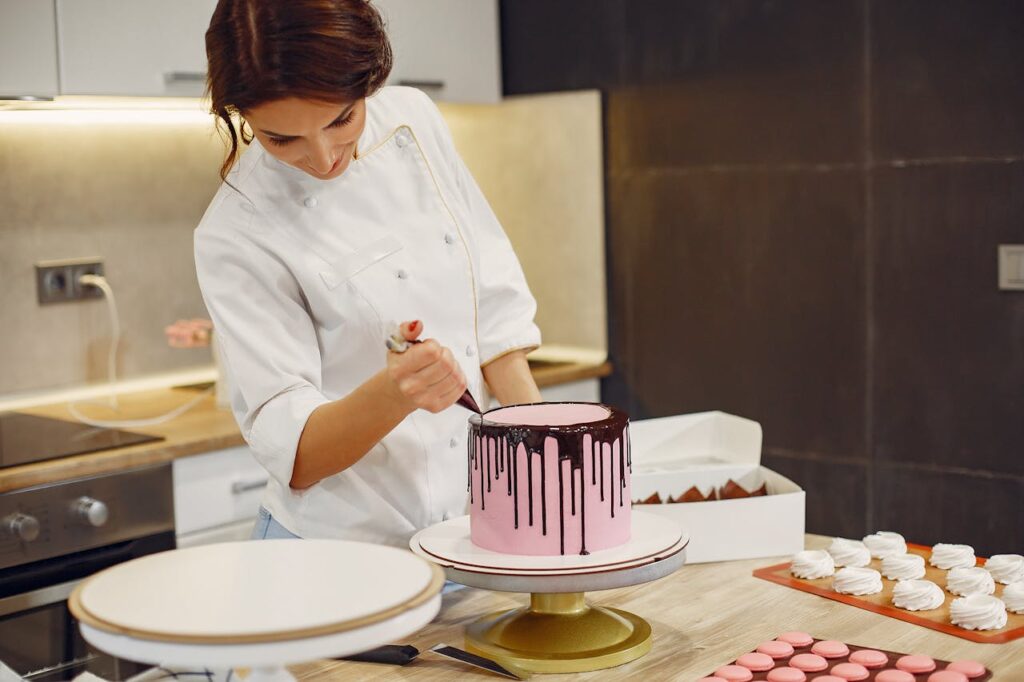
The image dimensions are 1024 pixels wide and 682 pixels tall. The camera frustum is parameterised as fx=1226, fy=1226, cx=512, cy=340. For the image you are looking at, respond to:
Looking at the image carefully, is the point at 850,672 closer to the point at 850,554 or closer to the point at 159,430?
the point at 850,554

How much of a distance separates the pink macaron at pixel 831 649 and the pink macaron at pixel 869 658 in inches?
0.4

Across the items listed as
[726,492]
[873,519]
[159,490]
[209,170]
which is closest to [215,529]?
[159,490]

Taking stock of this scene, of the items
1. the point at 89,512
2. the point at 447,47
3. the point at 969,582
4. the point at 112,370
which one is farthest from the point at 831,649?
the point at 447,47

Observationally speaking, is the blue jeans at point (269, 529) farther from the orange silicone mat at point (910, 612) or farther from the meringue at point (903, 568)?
the meringue at point (903, 568)

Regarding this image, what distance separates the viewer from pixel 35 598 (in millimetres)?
2041

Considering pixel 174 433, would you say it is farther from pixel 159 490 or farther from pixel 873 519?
pixel 873 519

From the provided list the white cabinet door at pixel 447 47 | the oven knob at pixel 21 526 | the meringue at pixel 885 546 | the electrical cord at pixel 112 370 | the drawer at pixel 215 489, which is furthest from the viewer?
the white cabinet door at pixel 447 47

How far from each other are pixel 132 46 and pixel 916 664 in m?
1.82

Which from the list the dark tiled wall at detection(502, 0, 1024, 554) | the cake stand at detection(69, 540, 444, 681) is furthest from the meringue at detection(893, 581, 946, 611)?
the dark tiled wall at detection(502, 0, 1024, 554)

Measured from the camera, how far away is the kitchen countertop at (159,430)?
6.72 feet

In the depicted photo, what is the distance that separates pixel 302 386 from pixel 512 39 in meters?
1.92

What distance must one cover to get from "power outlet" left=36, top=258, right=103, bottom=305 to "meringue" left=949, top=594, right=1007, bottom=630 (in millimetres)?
1979

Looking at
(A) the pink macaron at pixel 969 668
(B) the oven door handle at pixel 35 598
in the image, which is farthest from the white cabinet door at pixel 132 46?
(A) the pink macaron at pixel 969 668

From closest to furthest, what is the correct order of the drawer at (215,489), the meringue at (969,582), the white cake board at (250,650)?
the white cake board at (250,650)
the meringue at (969,582)
the drawer at (215,489)
